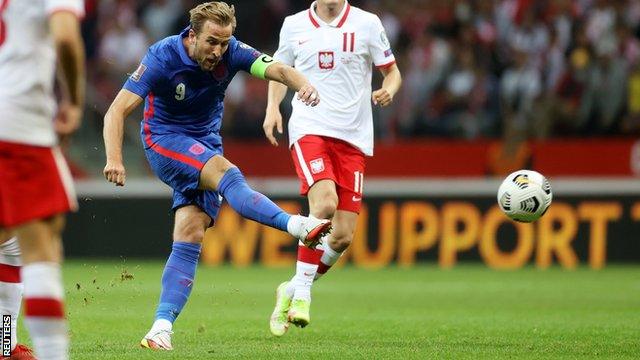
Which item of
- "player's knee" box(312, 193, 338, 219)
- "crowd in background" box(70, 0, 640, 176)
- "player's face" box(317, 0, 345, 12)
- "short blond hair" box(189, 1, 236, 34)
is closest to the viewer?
"short blond hair" box(189, 1, 236, 34)

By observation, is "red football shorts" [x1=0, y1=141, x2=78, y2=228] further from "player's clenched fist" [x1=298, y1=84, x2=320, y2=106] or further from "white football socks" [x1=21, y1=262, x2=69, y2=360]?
"player's clenched fist" [x1=298, y1=84, x2=320, y2=106]

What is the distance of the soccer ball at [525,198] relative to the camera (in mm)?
9500

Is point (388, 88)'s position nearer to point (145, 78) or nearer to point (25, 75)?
point (145, 78)

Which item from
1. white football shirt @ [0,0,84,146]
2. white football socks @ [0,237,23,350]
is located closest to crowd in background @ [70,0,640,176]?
white football socks @ [0,237,23,350]

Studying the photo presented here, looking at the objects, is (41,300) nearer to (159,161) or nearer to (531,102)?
(159,161)

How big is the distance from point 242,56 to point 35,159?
2.92m

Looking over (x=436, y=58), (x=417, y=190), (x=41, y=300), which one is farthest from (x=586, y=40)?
(x=41, y=300)

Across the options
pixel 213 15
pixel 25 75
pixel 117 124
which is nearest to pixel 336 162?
pixel 213 15

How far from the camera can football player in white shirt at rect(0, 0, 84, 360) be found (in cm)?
499

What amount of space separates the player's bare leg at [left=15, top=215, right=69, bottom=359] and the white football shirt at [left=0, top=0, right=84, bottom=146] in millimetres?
360

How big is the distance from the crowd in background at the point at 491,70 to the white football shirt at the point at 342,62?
8.05 meters

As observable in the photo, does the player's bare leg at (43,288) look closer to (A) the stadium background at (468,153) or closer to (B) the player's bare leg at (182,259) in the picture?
(B) the player's bare leg at (182,259)

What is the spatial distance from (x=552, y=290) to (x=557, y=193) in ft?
12.6

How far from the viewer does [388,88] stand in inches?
361
